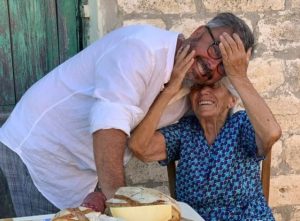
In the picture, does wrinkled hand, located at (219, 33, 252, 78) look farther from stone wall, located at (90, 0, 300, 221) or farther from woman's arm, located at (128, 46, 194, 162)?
stone wall, located at (90, 0, 300, 221)

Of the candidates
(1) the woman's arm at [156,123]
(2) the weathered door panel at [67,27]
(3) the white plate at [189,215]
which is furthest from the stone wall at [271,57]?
(3) the white plate at [189,215]

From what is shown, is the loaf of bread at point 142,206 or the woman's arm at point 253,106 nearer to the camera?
the loaf of bread at point 142,206

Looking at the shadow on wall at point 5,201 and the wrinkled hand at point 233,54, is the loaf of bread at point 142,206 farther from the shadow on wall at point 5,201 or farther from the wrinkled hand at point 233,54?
the shadow on wall at point 5,201

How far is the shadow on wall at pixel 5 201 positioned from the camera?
2.09 m

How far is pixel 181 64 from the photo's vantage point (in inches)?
71.5

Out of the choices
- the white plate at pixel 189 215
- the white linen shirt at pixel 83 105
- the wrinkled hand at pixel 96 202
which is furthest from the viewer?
the white linen shirt at pixel 83 105

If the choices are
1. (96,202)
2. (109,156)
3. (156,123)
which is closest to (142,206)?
(96,202)

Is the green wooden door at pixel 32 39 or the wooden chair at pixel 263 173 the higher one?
the green wooden door at pixel 32 39

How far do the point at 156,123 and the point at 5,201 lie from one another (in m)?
0.70

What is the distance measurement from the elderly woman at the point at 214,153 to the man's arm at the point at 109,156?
0.41 metres

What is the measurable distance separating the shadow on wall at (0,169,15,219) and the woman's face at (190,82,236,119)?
78 cm

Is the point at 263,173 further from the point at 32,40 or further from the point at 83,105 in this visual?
the point at 32,40

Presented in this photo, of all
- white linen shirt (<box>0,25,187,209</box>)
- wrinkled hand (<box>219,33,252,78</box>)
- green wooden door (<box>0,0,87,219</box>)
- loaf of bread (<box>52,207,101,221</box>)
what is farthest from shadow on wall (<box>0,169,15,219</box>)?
wrinkled hand (<box>219,33,252,78</box>)

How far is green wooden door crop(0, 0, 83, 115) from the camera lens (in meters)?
2.58
